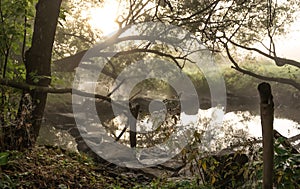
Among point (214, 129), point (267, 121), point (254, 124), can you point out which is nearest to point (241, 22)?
point (214, 129)

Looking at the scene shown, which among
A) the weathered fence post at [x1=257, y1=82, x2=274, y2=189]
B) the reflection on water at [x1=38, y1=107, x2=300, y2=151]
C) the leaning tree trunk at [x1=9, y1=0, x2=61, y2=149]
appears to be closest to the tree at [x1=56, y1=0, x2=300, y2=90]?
the reflection on water at [x1=38, y1=107, x2=300, y2=151]

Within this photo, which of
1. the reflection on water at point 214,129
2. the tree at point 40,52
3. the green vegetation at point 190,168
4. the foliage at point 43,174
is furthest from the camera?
the reflection on water at point 214,129

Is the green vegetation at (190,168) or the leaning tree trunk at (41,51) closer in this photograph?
the green vegetation at (190,168)

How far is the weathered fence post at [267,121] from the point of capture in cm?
135

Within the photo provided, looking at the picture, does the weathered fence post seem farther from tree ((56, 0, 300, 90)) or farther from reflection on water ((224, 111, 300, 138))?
reflection on water ((224, 111, 300, 138))

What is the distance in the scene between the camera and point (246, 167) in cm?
239

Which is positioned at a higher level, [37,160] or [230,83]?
[230,83]

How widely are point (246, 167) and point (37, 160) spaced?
2.05m

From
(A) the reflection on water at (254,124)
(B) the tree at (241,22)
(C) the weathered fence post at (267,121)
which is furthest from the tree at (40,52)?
(A) the reflection on water at (254,124)

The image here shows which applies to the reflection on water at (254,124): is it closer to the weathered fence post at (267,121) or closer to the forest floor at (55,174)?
the forest floor at (55,174)

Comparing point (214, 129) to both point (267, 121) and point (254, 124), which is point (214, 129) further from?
point (267, 121)

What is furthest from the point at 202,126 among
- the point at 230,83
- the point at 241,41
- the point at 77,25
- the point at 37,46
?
the point at 230,83

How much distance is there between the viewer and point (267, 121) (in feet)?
4.44

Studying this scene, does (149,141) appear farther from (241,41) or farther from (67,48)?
(67,48)
